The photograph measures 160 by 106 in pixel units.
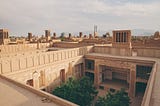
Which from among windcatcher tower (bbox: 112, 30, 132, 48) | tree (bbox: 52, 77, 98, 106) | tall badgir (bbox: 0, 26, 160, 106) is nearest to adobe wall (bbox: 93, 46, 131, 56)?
tall badgir (bbox: 0, 26, 160, 106)

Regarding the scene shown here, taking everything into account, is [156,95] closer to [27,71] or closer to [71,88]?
[71,88]

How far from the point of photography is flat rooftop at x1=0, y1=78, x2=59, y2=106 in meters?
7.34

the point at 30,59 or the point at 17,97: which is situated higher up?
the point at 30,59

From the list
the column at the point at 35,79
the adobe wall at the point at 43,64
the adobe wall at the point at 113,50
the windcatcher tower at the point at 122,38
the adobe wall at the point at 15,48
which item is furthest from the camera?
the adobe wall at the point at 15,48

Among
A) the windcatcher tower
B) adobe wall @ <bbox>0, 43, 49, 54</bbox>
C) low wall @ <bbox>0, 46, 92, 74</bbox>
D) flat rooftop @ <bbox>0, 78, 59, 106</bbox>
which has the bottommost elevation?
flat rooftop @ <bbox>0, 78, 59, 106</bbox>

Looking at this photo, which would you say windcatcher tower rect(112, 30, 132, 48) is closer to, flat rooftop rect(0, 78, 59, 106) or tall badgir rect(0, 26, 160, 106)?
tall badgir rect(0, 26, 160, 106)

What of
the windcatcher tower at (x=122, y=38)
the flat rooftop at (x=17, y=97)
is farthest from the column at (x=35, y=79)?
the windcatcher tower at (x=122, y=38)

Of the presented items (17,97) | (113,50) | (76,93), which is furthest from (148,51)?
(17,97)

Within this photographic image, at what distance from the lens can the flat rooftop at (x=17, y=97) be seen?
7.34 metres

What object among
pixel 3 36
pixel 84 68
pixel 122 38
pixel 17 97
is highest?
pixel 3 36

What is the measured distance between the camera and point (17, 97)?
8164 millimetres

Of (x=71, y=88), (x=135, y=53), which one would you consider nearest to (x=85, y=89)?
(x=71, y=88)

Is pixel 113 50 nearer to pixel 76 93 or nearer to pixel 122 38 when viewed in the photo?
pixel 122 38

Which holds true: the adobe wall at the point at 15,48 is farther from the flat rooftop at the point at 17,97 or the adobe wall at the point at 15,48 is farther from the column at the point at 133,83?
the column at the point at 133,83
